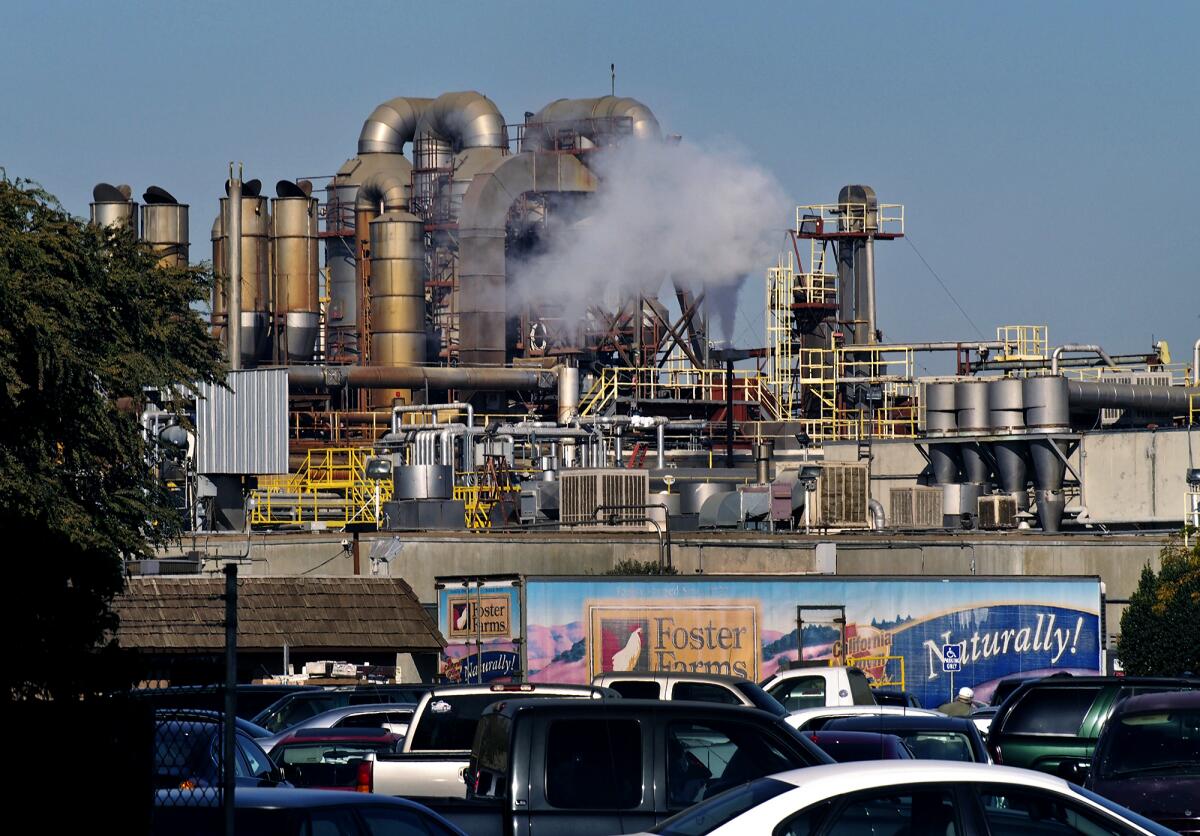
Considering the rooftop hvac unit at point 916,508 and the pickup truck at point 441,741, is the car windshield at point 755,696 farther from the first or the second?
the rooftop hvac unit at point 916,508

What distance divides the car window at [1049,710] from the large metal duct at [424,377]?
5664cm

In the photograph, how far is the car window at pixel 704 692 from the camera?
17922 millimetres

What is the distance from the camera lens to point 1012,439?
60344 millimetres

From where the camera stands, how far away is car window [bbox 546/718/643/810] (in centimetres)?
1209

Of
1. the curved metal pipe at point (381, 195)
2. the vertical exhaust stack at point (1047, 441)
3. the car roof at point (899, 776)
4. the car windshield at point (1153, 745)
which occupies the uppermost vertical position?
the curved metal pipe at point (381, 195)

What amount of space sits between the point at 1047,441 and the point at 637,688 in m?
42.5

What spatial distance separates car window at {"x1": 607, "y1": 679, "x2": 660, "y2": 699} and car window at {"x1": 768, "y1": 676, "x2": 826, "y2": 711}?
6.86 meters

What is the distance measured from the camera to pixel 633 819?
39.6 feet

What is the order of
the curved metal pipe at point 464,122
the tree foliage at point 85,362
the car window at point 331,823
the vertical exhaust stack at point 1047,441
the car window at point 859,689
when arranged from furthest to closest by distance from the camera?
the curved metal pipe at point 464,122, the vertical exhaust stack at point 1047,441, the car window at point 859,689, the tree foliage at point 85,362, the car window at point 331,823

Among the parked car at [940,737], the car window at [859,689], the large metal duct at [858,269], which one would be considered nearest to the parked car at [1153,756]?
the parked car at [940,737]

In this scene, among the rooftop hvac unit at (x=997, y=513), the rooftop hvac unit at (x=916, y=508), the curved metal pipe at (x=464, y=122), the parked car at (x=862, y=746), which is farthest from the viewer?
the curved metal pipe at (x=464, y=122)

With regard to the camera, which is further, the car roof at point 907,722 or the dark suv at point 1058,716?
the dark suv at point 1058,716

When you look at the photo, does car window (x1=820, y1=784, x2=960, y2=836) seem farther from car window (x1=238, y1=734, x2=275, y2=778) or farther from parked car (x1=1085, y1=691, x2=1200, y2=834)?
car window (x1=238, y1=734, x2=275, y2=778)

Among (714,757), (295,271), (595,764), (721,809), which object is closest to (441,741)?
(595,764)
